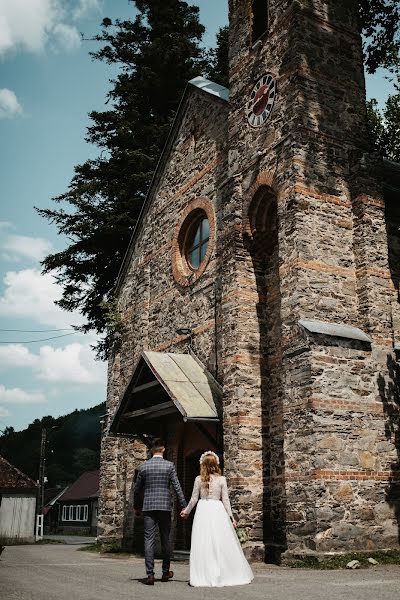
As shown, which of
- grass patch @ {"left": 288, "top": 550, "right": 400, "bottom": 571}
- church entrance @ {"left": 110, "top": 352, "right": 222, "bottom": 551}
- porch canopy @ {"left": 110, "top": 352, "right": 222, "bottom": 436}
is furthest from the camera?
church entrance @ {"left": 110, "top": 352, "right": 222, "bottom": 551}

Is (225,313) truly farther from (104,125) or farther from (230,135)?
(104,125)

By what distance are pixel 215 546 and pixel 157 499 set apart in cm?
94

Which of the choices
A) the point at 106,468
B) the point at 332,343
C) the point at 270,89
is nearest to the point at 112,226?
the point at 106,468

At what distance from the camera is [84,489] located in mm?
50844

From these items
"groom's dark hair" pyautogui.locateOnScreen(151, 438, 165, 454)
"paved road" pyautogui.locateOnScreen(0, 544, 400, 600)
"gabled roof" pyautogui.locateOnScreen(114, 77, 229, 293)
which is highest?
"gabled roof" pyautogui.locateOnScreen(114, 77, 229, 293)

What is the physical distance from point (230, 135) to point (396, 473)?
318 inches

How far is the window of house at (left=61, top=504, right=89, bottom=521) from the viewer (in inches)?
1951

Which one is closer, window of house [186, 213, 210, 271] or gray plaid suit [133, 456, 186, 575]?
gray plaid suit [133, 456, 186, 575]

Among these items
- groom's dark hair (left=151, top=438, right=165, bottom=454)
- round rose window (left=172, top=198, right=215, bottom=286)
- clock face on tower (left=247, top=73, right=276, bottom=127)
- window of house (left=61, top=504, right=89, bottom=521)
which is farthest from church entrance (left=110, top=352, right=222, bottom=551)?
window of house (left=61, top=504, right=89, bottom=521)

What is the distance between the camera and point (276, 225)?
1249cm

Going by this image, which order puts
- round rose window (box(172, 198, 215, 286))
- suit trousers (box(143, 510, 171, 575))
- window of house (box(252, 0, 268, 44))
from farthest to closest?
round rose window (box(172, 198, 215, 286))
window of house (box(252, 0, 268, 44))
suit trousers (box(143, 510, 171, 575))

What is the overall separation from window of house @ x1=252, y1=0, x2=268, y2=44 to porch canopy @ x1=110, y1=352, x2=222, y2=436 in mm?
7815

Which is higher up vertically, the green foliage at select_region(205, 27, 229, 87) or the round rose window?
the green foliage at select_region(205, 27, 229, 87)

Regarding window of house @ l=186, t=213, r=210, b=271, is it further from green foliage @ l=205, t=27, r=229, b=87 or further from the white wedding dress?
green foliage @ l=205, t=27, r=229, b=87
